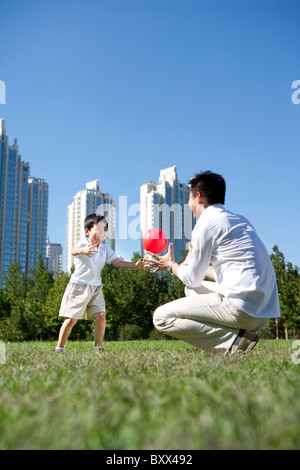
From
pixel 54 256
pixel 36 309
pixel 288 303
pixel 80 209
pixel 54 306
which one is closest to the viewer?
pixel 288 303

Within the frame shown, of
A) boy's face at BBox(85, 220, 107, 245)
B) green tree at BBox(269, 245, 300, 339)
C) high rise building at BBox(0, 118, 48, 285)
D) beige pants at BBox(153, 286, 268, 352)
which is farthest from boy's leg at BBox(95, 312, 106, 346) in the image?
high rise building at BBox(0, 118, 48, 285)

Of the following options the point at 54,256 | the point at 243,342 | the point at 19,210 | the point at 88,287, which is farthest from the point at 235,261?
the point at 54,256

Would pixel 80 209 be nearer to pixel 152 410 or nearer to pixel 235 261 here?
pixel 235 261

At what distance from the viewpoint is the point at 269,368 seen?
2.89m

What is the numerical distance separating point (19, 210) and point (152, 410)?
296 feet

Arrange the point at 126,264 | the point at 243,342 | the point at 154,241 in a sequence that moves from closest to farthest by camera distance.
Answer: the point at 243,342 → the point at 154,241 → the point at 126,264

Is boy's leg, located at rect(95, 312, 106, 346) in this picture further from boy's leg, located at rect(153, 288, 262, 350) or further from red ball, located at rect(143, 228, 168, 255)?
boy's leg, located at rect(153, 288, 262, 350)

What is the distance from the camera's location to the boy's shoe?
3895mm

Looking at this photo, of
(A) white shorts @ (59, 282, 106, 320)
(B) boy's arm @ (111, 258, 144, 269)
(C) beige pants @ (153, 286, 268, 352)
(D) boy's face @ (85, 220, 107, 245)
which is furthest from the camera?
(D) boy's face @ (85, 220, 107, 245)

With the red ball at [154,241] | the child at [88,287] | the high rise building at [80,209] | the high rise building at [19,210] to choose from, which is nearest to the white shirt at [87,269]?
the child at [88,287]

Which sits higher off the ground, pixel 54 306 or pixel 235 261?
pixel 235 261

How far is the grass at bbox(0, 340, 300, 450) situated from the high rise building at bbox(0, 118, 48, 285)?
274ft

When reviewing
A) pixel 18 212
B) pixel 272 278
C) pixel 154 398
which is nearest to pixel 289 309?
pixel 272 278

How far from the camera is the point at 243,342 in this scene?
393cm
